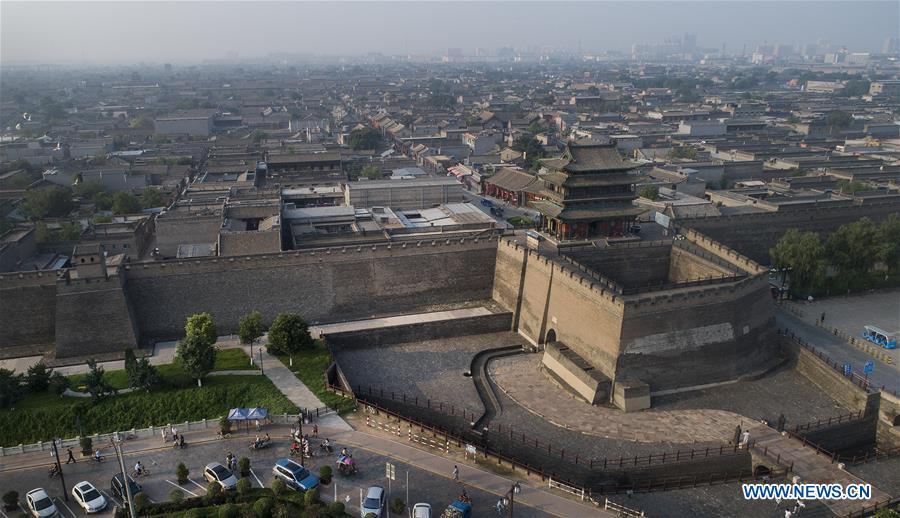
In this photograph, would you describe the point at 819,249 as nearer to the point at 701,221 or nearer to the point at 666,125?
the point at 701,221

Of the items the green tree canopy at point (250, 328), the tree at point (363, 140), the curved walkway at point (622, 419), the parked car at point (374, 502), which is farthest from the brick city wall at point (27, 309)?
the tree at point (363, 140)

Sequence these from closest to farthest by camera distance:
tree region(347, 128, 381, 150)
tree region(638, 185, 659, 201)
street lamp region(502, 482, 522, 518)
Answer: street lamp region(502, 482, 522, 518) → tree region(638, 185, 659, 201) → tree region(347, 128, 381, 150)

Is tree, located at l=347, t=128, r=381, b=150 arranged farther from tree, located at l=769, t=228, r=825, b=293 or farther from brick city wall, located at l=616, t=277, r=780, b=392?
brick city wall, located at l=616, t=277, r=780, b=392

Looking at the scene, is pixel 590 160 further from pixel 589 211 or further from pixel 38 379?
pixel 38 379

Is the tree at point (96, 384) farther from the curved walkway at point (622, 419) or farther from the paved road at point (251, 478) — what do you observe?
the curved walkway at point (622, 419)

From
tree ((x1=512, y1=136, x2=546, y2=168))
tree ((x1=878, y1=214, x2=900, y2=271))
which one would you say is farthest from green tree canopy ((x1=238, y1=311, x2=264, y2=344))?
tree ((x1=512, y1=136, x2=546, y2=168))

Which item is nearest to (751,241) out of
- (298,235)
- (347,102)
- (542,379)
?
(542,379)
